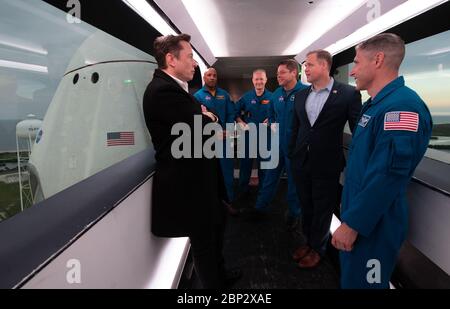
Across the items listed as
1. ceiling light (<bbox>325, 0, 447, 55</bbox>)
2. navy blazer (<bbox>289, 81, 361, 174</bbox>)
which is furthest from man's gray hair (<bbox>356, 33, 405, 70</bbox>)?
ceiling light (<bbox>325, 0, 447, 55</bbox>)

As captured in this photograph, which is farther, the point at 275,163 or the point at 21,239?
the point at 275,163

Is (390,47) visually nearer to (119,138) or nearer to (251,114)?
(119,138)

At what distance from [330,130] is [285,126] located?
763 millimetres

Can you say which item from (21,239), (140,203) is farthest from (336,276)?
(21,239)

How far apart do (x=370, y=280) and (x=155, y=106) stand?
1.26 meters

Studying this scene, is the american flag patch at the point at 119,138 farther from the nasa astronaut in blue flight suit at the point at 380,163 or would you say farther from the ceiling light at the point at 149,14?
the nasa astronaut in blue flight suit at the point at 380,163

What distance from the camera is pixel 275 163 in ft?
9.86

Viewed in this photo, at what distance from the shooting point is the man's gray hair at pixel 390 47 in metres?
1.13

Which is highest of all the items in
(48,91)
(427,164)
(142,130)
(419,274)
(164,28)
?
(164,28)

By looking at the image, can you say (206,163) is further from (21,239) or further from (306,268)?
(306,268)

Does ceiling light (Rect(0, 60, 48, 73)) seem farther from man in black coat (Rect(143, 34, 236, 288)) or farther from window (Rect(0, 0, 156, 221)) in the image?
man in black coat (Rect(143, 34, 236, 288))

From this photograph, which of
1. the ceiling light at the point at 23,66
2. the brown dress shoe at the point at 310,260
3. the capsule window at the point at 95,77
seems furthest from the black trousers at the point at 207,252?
the capsule window at the point at 95,77

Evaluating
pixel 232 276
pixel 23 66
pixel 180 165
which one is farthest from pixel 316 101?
pixel 23 66

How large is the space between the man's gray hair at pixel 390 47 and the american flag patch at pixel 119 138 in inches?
85.2
